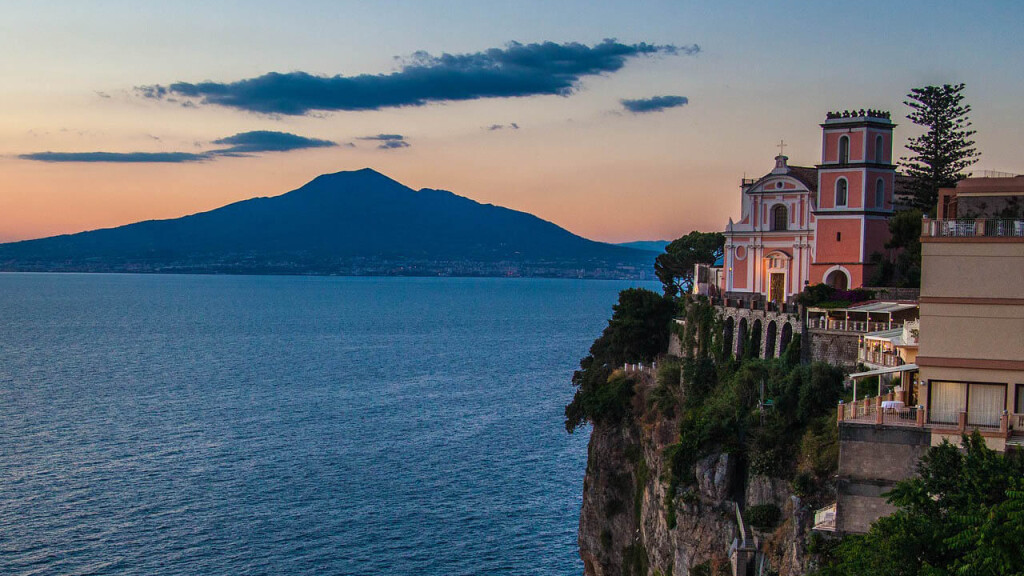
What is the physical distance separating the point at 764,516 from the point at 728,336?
1560cm

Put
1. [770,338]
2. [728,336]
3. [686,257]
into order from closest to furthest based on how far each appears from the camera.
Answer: [770,338] < [728,336] < [686,257]

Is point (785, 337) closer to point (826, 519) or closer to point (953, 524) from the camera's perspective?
point (826, 519)

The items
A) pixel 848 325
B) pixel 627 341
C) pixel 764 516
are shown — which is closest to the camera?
pixel 764 516

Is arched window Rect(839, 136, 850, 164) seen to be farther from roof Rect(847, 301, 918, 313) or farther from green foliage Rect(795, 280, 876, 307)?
roof Rect(847, 301, 918, 313)

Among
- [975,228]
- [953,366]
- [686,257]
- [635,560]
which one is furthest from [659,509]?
[686,257]

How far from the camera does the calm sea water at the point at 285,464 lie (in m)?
49.9

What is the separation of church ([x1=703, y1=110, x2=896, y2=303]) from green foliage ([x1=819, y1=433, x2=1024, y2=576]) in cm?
2384

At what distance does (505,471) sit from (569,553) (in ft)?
40.1

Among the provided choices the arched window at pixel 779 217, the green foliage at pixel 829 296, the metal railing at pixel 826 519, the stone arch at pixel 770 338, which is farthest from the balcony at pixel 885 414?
the arched window at pixel 779 217

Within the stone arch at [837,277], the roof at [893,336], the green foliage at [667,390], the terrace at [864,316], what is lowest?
the green foliage at [667,390]

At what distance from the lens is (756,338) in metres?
43.7

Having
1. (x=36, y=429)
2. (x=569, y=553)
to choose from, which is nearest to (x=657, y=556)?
(x=569, y=553)

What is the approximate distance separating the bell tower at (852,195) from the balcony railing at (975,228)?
19545mm

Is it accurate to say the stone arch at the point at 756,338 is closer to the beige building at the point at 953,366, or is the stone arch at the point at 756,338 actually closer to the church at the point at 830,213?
the church at the point at 830,213
